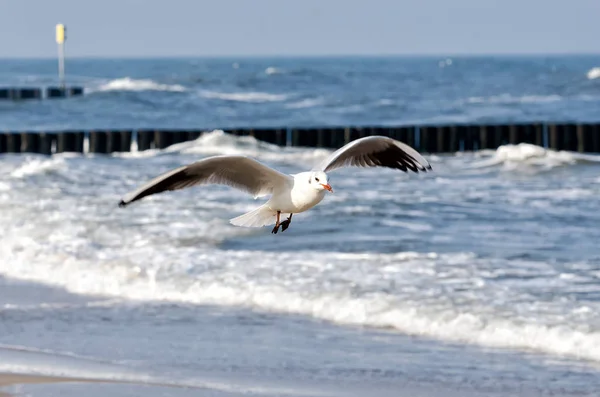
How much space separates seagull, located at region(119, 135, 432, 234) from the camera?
714 centimetres

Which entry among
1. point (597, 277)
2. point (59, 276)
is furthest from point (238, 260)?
point (597, 277)

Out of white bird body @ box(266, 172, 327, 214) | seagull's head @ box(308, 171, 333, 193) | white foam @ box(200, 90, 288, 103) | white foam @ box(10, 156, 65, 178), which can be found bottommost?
white foam @ box(200, 90, 288, 103)

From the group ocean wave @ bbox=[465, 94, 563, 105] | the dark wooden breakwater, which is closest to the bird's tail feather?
the dark wooden breakwater

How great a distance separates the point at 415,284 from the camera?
10.3 m

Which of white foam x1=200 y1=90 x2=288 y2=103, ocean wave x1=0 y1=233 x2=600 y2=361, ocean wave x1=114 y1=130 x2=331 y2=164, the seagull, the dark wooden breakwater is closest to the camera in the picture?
the seagull

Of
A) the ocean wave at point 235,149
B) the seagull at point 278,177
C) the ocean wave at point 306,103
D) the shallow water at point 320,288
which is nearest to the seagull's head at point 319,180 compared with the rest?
the seagull at point 278,177

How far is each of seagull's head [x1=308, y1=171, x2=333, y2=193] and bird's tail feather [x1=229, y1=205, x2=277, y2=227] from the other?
609 mm

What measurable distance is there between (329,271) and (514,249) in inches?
81.1

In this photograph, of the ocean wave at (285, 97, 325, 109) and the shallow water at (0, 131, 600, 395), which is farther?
the ocean wave at (285, 97, 325, 109)

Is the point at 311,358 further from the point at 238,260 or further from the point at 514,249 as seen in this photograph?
the point at 514,249

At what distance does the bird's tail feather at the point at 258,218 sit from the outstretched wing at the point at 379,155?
45 cm

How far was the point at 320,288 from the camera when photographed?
10.1m

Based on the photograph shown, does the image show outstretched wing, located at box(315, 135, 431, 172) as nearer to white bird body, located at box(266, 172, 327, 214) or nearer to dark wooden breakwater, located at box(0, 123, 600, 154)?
white bird body, located at box(266, 172, 327, 214)

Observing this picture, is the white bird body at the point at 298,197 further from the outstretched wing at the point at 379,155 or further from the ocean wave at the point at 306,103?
the ocean wave at the point at 306,103
